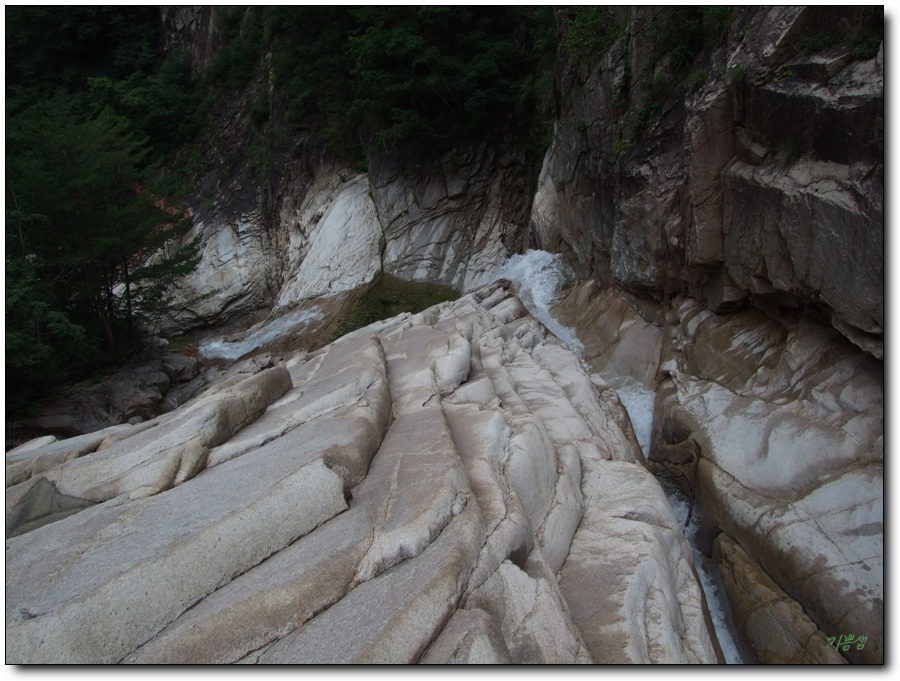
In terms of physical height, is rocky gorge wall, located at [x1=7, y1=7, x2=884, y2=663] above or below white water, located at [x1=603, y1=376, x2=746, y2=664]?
above

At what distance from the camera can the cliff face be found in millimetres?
5859

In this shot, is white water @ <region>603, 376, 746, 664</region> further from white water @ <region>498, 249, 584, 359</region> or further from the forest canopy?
the forest canopy

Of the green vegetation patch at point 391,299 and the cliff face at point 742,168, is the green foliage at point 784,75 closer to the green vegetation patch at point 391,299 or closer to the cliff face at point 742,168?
the cliff face at point 742,168

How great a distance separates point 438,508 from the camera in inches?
166

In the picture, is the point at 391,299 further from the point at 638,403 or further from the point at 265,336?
the point at 638,403

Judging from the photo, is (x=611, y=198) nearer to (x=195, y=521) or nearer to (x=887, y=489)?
(x=887, y=489)

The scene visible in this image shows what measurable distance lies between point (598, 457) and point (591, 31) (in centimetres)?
928

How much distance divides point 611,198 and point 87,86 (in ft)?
86.4

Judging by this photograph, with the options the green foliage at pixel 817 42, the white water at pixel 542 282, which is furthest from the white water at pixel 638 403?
the green foliage at pixel 817 42

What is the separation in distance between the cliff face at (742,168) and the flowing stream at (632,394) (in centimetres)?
144

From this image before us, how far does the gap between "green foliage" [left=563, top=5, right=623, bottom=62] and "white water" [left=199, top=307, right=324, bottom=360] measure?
10.6m

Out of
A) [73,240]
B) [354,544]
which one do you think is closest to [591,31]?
[354,544]

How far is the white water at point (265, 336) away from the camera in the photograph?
1777 centimetres

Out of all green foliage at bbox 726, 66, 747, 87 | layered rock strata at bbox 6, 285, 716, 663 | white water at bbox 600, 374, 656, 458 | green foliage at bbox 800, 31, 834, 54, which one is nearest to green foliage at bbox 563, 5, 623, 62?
green foliage at bbox 726, 66, 747, 87
